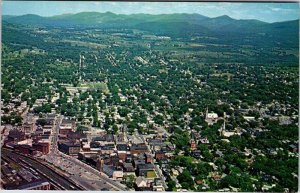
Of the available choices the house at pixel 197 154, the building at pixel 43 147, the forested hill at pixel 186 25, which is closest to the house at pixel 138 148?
the house at pixel 197 154

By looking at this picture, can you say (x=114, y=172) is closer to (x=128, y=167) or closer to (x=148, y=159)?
(x=128, y=167)

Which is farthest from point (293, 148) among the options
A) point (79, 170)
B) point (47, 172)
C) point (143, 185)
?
point (47, 172)

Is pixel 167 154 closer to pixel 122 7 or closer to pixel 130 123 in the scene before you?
pixel 130 123

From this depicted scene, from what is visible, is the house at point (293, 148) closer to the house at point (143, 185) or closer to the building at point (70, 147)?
the house at point (143, 185)

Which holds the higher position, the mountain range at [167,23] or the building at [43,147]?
the mountain range at [167,23]

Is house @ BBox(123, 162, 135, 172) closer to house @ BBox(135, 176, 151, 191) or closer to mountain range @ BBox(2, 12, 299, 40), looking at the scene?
house @ BBox(135, 176, 151, 191)

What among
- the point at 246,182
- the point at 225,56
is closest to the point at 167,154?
the point at 246,182

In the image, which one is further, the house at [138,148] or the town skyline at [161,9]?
the house at [138,148]

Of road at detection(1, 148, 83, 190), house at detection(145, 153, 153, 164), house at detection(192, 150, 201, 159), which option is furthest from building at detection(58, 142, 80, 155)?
house at detection(192, 150, 201, 159)
